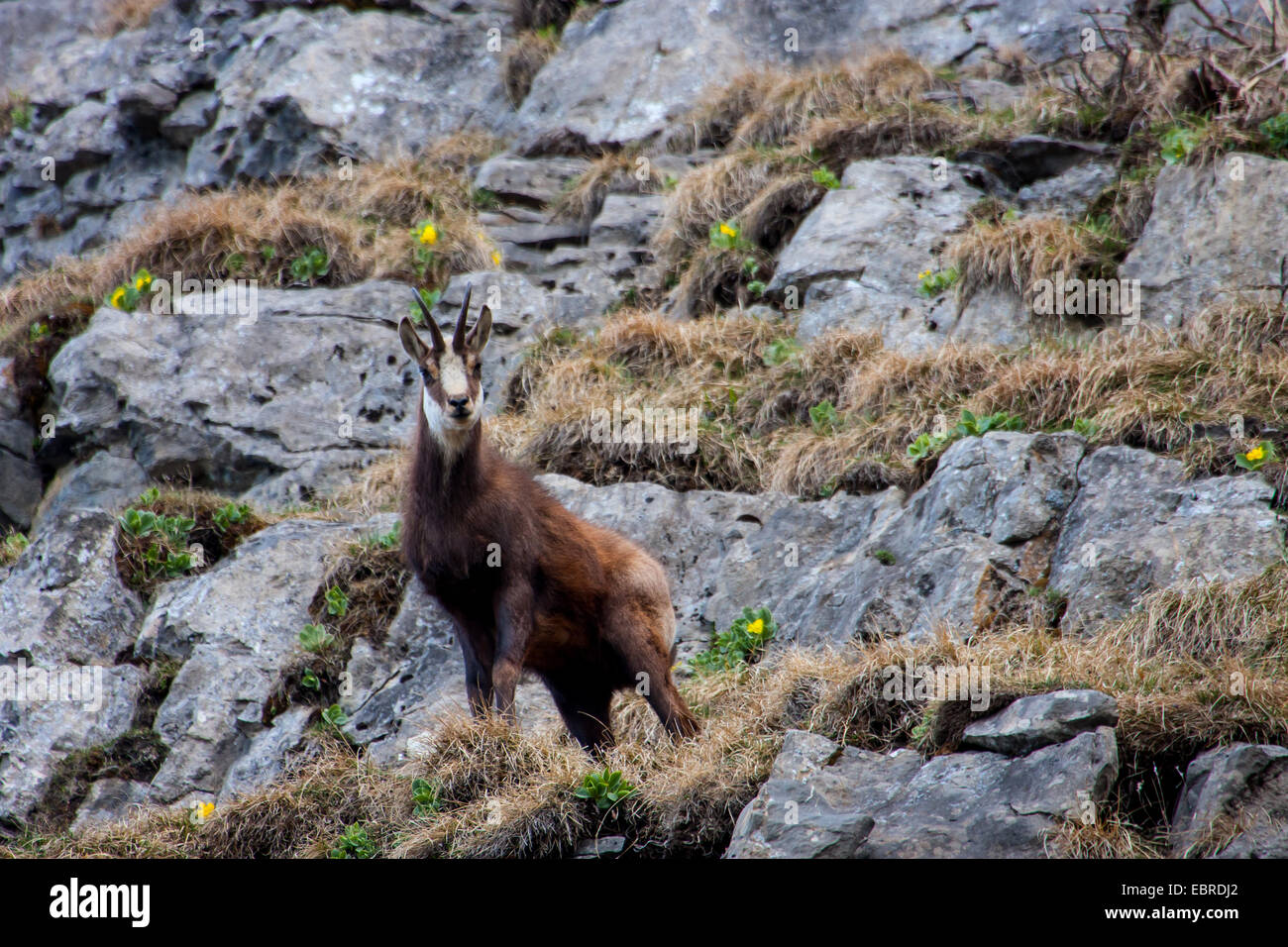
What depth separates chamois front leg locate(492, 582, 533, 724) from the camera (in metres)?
6.46

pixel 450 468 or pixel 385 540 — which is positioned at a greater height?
pixel 450 468

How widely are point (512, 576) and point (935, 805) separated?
2.61 m

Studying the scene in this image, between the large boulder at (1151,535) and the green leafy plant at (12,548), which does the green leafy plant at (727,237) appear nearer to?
the large boulder at (1151,535)

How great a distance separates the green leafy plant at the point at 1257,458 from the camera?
699 centimetres

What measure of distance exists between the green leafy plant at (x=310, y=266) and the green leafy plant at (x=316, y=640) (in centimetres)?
470

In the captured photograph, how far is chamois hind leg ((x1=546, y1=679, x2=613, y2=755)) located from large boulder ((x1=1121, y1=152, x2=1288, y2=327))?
16.1 feet

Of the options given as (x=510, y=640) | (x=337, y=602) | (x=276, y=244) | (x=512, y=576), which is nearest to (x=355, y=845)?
(x=510, y=640)

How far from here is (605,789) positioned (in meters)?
5.66

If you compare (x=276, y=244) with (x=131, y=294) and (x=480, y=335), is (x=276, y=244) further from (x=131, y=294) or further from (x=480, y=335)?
(x=480, y=335)

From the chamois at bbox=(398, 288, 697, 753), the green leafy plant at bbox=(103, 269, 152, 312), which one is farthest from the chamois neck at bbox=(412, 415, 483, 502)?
the green leafy plant at bbox=(103, 269, 152, 312)

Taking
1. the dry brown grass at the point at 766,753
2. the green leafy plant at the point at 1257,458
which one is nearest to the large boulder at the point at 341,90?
the dry brown grass at the point at 766,753
